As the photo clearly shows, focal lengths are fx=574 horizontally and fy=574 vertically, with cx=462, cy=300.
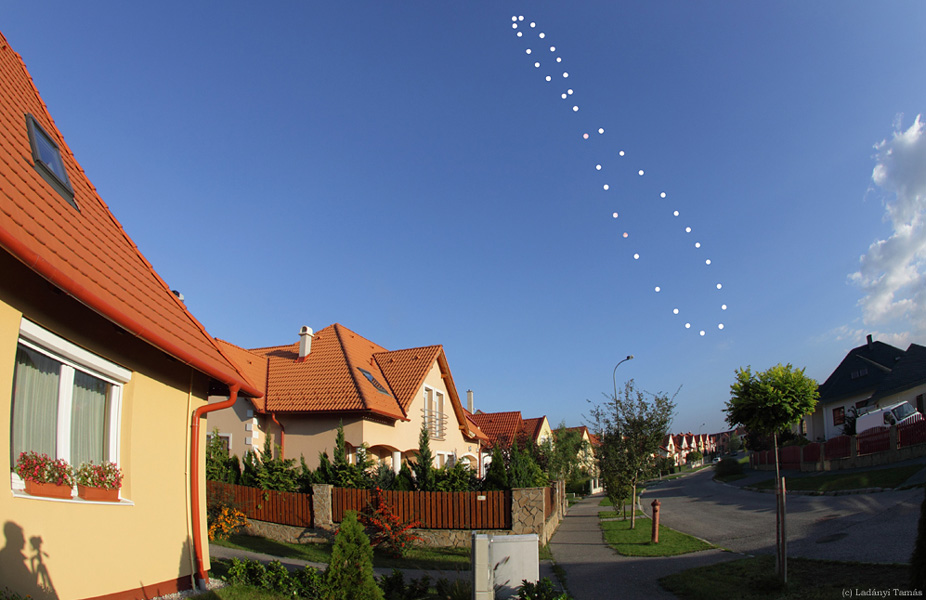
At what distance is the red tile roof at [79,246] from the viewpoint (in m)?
5.25

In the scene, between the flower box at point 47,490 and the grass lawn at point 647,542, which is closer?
the flower box at point 47,490

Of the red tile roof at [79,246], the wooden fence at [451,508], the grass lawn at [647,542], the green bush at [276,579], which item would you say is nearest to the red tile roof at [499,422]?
the grass lawn at [647,542]

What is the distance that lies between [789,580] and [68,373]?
975 cm

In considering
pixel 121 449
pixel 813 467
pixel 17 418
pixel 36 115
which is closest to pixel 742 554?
pixel 121 449

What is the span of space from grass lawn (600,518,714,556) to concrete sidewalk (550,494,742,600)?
0.40 metres

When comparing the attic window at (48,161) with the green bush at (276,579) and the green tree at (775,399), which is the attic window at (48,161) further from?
the green tree at (775,399)

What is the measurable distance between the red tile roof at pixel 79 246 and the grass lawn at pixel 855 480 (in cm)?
2039

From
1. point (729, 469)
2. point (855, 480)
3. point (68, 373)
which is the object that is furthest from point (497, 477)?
point (729, 469)

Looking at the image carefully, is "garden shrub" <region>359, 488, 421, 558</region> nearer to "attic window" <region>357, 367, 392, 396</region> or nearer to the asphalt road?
"attic window" <region>357, 367, 392, 396</region>

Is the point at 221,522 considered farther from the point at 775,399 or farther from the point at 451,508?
the point at 775,399

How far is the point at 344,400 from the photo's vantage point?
20.4 meters

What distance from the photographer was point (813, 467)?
29266 mm

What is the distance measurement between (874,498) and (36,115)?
868 inches

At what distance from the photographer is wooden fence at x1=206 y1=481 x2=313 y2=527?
53.3 ft
